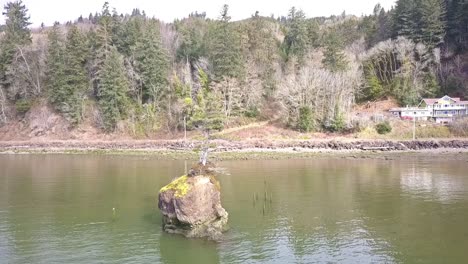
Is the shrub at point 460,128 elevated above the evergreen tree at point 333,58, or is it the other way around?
the evergreen tree at point 333,58

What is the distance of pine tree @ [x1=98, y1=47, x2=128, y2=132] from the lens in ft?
264

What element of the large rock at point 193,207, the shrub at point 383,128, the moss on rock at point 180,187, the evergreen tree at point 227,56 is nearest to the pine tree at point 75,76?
the evergreen tree at point 227,56

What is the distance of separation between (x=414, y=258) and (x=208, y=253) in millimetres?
9266

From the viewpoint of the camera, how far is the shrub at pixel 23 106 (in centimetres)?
8944

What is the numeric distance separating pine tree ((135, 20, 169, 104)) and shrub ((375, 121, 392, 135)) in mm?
38224

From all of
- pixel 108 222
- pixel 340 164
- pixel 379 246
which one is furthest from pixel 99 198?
pixel 340 164

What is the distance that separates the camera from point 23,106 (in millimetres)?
89438

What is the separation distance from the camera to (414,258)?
20.2 meters

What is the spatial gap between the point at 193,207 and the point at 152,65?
6248 centimetres

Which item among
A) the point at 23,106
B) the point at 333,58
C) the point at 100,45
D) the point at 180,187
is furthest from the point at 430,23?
the point at 23,106

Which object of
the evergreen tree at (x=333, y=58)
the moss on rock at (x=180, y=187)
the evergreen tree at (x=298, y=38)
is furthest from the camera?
the evergreen tree at (x=298, y=38)

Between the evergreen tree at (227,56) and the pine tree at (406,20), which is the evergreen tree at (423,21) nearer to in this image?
the pine tree at (406,20)

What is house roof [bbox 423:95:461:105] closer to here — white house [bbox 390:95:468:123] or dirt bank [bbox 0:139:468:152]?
white house [bbox 390:95:468:123]

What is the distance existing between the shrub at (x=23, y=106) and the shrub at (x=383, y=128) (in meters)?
66.1
